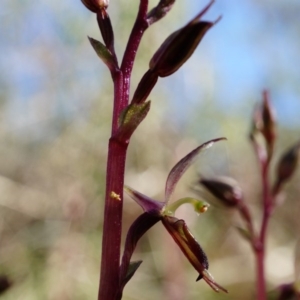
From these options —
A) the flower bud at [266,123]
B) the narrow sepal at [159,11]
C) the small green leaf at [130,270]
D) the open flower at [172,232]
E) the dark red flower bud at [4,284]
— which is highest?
the flower bud at [266,123]

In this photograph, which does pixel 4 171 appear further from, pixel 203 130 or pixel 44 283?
pixel 203 130

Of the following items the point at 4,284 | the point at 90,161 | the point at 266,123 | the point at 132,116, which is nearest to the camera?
the point at 132,116

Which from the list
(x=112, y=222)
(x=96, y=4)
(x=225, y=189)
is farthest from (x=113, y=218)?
(x=225, y=189)

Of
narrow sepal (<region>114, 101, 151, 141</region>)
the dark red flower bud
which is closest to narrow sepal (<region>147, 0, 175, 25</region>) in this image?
narrow sepal (<region>114, 101, 151, 141</region>)

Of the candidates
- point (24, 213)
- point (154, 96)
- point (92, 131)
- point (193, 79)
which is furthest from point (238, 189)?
point (193, 79)

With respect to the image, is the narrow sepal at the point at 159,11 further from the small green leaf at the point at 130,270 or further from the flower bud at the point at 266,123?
the flower bud at the point at 266,123

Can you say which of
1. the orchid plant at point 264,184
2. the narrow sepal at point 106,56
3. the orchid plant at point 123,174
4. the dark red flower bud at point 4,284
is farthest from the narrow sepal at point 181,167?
the orchid plant at point 264,184

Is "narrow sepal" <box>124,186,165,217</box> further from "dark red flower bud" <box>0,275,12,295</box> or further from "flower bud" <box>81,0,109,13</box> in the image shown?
"dark red flower bud" <box>0,275,12,295</box>

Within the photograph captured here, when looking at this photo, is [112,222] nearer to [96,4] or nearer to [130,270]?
[130,270]
